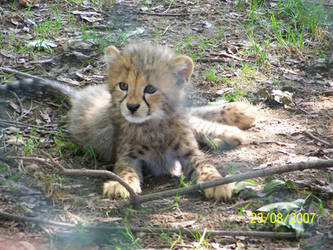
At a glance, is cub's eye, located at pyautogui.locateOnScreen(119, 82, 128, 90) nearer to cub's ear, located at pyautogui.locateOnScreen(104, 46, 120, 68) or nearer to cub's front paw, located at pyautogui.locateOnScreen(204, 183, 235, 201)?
cub's ear, located at pyautogui.locateOnScreen(104, 46, 120, 68)

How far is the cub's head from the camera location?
3.04m

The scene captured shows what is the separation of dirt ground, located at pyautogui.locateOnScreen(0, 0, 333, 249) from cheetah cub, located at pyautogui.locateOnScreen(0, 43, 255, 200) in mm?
137

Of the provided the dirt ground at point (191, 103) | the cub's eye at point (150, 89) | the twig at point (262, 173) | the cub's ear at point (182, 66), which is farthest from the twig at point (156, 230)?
the cub's ear at point (182, 66)

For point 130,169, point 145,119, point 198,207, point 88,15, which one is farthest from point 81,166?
point 88,15

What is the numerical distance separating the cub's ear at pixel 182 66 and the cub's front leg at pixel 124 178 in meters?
0.75

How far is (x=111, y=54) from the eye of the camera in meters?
3.34

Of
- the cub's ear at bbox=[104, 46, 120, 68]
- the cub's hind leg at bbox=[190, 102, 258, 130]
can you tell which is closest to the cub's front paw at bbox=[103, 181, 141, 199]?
the cub's ear at bbox=[104, 46, 120, 68]

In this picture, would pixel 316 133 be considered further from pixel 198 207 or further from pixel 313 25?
pixel 313 25

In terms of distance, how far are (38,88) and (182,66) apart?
1499 millimetres

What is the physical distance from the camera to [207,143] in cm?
382

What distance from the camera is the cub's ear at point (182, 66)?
325cm

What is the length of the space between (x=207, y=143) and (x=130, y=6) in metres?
2.73
